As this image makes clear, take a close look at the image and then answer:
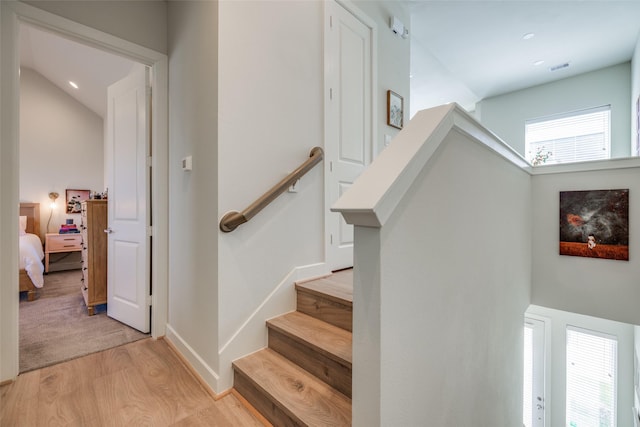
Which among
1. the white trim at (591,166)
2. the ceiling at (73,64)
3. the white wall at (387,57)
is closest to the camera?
the white trim at (591,166)

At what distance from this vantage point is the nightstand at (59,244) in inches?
179

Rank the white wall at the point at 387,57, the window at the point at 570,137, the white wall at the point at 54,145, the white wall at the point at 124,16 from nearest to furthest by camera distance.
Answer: the white wall at the point at 124,16 < the white wall at the point at 387,57 < the window at the point at 570,137 < the white wall at the point at 54,145

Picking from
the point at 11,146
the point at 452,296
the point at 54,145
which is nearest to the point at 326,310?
the point at 452,296

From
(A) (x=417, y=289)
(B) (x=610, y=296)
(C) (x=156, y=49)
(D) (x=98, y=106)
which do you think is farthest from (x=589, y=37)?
(D) (x=98, y=106)

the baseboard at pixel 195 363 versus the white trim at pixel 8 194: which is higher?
the white trim at pixel 8 194

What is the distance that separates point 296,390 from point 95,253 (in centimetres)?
265

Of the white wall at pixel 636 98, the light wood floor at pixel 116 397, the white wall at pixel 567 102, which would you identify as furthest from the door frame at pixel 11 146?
the white wall at pixel 567 102

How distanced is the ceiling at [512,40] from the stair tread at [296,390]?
3.71m

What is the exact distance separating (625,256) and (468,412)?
203 cm

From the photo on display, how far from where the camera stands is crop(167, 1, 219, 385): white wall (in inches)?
63.3

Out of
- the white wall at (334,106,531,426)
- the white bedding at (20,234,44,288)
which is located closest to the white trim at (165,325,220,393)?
the white wall at (334,106,531,426)

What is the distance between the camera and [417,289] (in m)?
0.97

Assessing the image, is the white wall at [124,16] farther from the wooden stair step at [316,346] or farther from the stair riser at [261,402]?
the stair riser at [261,402]

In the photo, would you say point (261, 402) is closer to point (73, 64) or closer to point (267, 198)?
point (267, 198)
